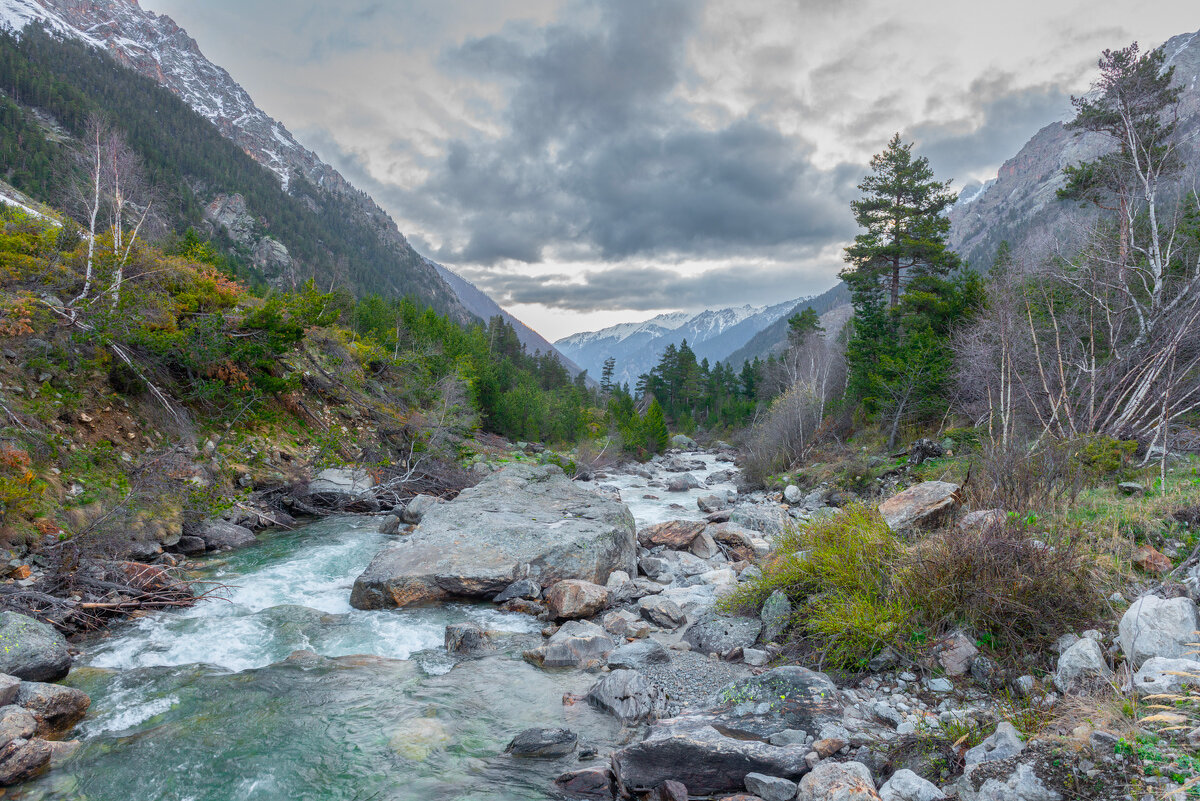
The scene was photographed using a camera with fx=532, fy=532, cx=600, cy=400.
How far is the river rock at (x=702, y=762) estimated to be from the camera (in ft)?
12.9

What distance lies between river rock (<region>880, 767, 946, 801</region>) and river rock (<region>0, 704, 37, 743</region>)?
22.1 ft

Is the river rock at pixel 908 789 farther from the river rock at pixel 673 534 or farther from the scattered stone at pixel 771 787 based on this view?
the river rock at pixel 673 534

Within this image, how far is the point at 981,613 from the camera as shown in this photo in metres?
4.97

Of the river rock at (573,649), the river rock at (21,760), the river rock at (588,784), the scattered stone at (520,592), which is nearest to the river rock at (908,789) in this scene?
the river rock at (588,784)

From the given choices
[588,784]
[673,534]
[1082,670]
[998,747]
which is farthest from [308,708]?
[673,534]

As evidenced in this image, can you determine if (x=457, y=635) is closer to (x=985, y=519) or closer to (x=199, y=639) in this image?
(x=199, y=639)

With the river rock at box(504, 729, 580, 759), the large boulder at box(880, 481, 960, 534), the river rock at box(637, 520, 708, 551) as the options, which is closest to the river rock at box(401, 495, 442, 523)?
the river rock at box(637, 520, 708, 551)

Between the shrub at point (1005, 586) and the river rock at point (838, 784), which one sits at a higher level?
the shrub at point (1005, 586)

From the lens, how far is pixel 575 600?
336 inches

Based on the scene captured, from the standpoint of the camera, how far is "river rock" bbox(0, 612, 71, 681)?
5.55m

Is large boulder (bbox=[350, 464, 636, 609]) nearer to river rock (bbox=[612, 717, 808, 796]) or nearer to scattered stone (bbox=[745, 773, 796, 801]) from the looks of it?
river rock (bbox=[612, 717, 808, 796])

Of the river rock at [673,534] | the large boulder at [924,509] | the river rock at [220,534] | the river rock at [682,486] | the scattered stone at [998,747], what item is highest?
the river rock at [220,534]

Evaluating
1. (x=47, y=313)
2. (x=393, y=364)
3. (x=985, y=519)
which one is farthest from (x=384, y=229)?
(x=985, y=519)

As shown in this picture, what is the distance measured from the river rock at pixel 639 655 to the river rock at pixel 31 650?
244 inches
